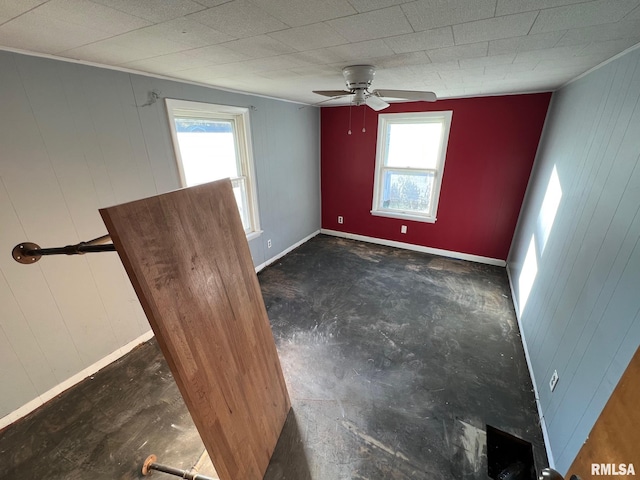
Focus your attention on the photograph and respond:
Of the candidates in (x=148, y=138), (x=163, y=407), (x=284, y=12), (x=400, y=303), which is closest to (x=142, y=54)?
(x=148, y=138)

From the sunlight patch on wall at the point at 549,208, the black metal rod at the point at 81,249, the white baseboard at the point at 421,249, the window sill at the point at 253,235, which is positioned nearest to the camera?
the black metal rod at the point at 81,249

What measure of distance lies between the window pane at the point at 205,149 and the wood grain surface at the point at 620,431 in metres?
2.68

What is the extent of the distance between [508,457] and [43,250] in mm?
2539

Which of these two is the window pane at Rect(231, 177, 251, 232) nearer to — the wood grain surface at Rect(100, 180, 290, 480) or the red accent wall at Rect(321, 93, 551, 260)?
the red accent wall at Rect(321, 93, 551, 260)

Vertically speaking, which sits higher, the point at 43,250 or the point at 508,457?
the point at 43,250

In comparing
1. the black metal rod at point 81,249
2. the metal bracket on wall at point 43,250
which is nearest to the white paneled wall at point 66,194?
the metal bracket on wall at point 43,250

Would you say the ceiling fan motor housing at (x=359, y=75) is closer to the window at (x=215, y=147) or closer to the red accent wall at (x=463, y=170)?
the window at (x=215, y=147)

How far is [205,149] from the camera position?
2.81 meters

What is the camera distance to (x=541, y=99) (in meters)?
2.97

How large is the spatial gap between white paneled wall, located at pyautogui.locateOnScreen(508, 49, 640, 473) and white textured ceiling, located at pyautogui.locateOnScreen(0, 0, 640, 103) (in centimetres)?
35

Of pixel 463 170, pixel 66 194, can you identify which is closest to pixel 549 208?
pixel 463 170

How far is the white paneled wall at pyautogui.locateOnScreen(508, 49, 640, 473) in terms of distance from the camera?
115 centimetres

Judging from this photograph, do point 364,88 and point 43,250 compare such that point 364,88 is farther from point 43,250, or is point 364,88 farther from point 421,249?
point 421,249

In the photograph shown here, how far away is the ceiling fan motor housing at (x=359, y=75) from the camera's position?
1.76 meters
